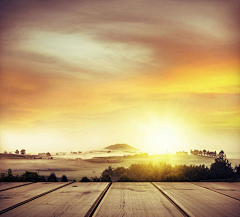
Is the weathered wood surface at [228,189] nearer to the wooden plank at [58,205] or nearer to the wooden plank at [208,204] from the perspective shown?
the wooden plank at [208,204]

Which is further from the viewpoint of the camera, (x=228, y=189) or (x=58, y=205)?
(x=228, y=189)

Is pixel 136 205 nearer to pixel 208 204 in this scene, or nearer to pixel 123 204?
pixel 123 204

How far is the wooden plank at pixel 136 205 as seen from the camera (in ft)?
5.02

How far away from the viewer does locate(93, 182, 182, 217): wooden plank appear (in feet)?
5.02

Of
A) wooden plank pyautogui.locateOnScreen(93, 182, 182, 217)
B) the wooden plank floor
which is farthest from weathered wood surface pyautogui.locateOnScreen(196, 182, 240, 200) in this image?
wooden plank pyautogui.locateOnScreen(93, 182, 182, 217)

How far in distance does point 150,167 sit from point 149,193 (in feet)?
42.4

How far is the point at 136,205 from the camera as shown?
1736 millimetres

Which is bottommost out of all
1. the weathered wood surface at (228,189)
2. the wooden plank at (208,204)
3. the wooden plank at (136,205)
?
the weathered wood surface at (228,189)

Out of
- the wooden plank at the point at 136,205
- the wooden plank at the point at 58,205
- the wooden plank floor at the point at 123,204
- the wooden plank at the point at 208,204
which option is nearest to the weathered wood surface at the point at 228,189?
the wooden plank floor at the point at 123,204

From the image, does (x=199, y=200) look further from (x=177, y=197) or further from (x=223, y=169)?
(x=223, y=169)

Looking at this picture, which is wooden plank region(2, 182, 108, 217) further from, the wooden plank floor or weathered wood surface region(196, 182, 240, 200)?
weathered wood surface region(196, 182, 240, 200)

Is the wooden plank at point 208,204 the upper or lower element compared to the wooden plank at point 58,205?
lower

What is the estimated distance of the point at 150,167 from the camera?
48.2 feet

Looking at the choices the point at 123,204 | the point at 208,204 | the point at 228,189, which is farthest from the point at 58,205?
the point at 228,189
